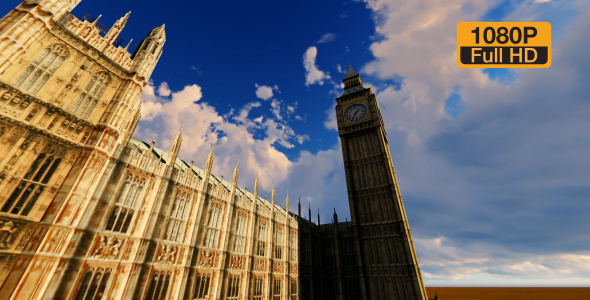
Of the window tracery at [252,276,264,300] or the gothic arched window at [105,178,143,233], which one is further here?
the window tracery at [252,276,264,300]

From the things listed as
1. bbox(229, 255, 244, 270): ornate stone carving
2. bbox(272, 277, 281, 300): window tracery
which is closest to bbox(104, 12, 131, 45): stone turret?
bbox(229, 255, 244, 270): ornate stone carving

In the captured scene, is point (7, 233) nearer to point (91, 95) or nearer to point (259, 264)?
point (91, 95)

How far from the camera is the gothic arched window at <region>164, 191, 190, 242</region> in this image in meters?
19.8

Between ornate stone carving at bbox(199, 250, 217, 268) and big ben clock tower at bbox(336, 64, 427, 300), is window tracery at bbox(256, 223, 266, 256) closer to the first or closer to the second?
ornate stone carving at bbox(199, 250, 217, 268)

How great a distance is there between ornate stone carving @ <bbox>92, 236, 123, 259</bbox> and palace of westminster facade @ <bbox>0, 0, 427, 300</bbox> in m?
0.06

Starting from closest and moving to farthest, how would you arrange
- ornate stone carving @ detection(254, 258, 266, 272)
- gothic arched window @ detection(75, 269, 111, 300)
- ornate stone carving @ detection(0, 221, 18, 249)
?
ornate stone carving @ detection(0, 221, 18, 249) → gothic arched window @ detection(75, 269, 111, 300) → ornate stone carving @ detection(254, 258, 266, 272)

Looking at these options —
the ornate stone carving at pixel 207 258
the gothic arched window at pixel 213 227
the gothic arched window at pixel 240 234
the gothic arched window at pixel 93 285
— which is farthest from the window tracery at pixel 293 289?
the gothic arched window at pixel 93 285

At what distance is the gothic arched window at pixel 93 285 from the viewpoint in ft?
47.1

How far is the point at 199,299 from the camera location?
20984mm

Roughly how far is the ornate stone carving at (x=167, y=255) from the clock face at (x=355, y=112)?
41994 mm

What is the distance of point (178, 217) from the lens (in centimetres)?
2064

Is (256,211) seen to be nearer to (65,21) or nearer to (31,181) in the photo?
(31,181)

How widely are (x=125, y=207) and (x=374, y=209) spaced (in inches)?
1464

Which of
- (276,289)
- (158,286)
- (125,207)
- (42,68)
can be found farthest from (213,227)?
(42,68)
